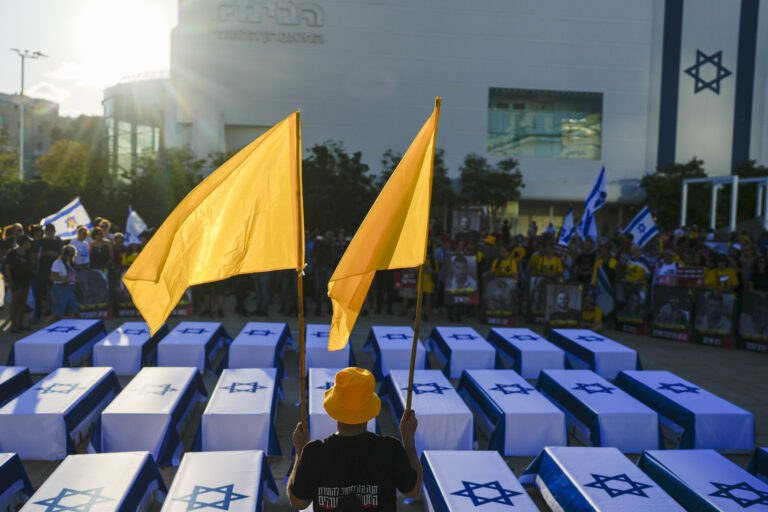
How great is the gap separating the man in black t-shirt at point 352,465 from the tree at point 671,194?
3385 cm

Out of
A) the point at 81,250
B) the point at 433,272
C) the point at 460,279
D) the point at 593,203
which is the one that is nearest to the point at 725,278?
the point at 593,203

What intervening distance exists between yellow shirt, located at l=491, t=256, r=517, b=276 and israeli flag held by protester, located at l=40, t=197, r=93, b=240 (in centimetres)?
1053

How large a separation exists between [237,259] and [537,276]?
418 inches

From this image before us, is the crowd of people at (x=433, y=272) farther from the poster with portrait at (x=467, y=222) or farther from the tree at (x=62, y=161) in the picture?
the tree at (x=62, y=161)

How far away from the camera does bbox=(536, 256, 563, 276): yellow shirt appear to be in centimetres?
1303

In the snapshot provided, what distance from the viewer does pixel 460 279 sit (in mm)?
13492

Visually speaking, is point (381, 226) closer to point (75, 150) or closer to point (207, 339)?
point (207, 339)

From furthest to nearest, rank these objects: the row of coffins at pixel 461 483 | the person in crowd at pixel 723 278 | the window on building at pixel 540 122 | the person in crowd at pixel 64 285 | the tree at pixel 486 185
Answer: the window on building at pixel 540 122 < the tree at pixel 486 185 < the person in crowd at pixel 723 278 < the person in crowd at pixel 64 285 < the row of coffins at pixel 461 483

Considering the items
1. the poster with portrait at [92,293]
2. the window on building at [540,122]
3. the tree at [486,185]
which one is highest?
the window on building at [540,122]

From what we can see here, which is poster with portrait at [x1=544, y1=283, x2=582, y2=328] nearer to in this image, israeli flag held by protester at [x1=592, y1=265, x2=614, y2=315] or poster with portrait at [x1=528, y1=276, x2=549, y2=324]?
poster with portrait at [x1=528, y1=276, x2=549, y2=324]

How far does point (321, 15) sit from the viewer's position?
127 ft

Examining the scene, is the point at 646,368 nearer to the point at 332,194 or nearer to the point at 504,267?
the point at 504,267

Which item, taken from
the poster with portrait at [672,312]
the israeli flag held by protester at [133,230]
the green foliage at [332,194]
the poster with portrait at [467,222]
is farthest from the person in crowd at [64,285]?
the poster with portrait at [672,312]

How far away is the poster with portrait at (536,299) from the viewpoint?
1328 centimetres
